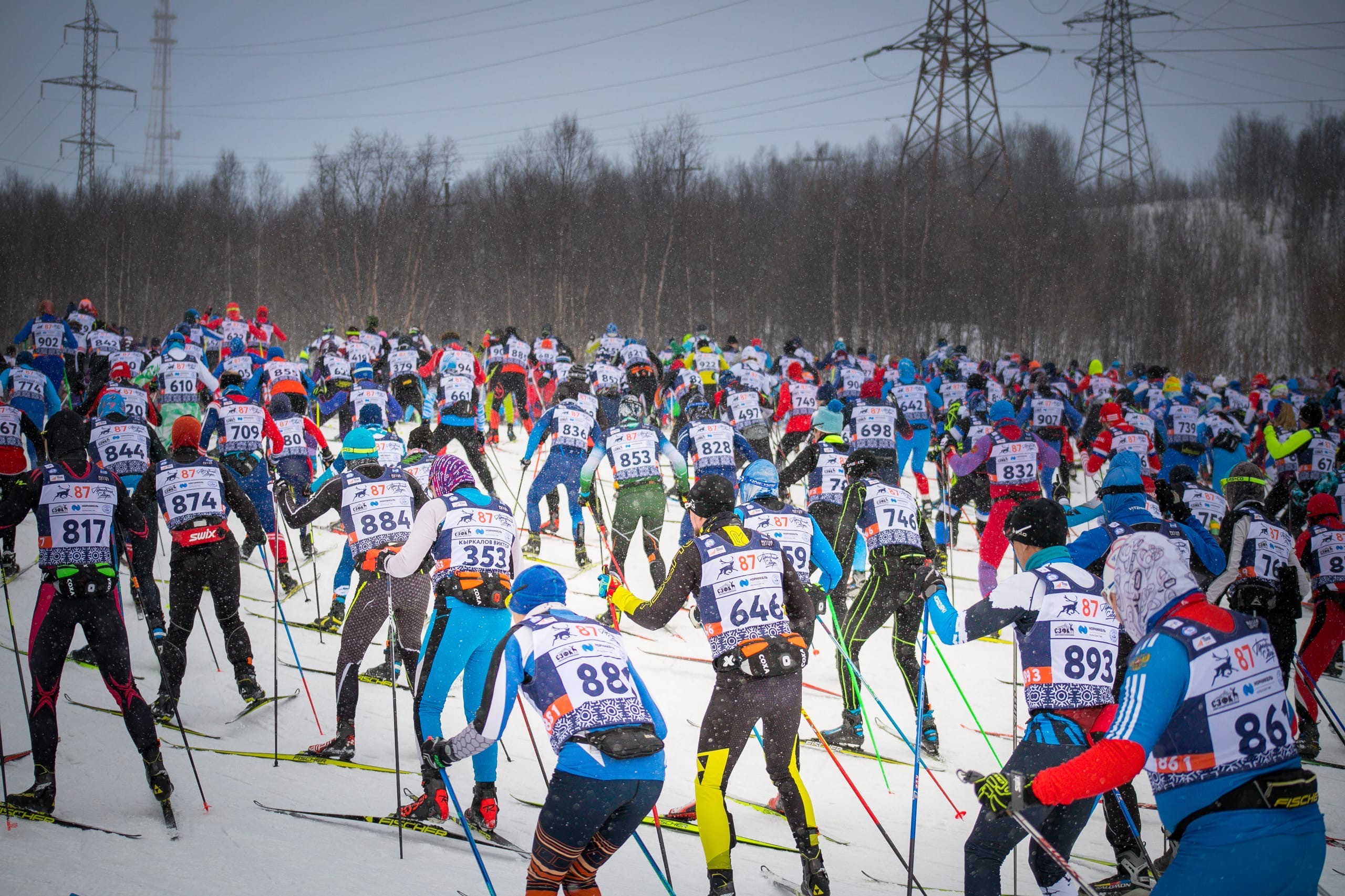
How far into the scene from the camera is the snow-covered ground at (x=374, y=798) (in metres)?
4.15

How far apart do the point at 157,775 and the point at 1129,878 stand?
514 centimetres

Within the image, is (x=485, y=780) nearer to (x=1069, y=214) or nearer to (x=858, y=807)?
(x=858, y=807)

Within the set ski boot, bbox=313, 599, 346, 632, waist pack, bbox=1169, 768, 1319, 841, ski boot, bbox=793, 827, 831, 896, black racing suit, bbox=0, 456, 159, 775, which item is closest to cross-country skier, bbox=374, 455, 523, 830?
black racing suit, bbox=0, 456, 159, 775

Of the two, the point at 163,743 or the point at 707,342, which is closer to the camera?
the point at 163,743

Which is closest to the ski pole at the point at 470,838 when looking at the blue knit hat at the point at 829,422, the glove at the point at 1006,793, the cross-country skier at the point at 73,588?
the cross-country skier at the point at 73,588

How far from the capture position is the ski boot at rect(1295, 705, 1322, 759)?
6801 millimetres

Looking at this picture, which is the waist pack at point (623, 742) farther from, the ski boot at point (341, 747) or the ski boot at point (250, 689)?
the ski boot at point (250, 689)

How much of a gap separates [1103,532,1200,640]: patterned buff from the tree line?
29848 mm

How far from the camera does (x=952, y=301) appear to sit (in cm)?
3528

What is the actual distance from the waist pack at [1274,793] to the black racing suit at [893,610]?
3.55 meters

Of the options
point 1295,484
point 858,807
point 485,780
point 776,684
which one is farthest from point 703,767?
point 1295,484

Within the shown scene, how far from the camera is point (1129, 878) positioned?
4.44 metres

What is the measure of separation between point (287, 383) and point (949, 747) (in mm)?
8841

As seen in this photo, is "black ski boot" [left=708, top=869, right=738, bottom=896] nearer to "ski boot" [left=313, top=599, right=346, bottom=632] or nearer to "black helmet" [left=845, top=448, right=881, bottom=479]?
"black helmet" [left=845, top=448, right=881, bottom=479]
